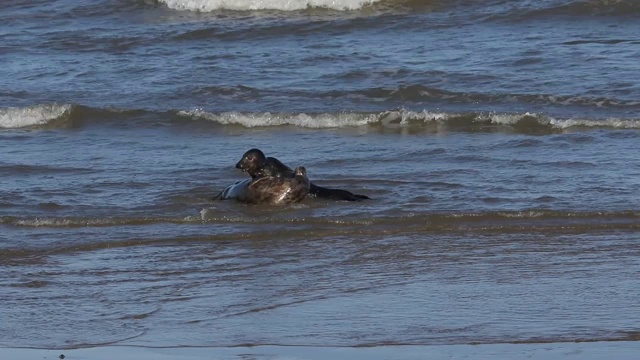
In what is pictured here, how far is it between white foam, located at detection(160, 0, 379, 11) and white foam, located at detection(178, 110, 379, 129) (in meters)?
6.54

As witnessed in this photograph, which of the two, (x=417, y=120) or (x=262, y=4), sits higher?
(x=262, y=4)

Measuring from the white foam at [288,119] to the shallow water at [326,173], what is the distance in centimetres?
3

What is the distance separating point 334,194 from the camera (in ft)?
32.5

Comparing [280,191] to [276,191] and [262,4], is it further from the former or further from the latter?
[262,4]

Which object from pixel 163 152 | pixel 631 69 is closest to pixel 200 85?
pixel 163 152

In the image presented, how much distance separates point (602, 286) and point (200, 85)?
28.7 feet

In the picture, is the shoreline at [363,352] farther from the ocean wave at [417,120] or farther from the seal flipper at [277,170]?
the ocean wave at [417,120]

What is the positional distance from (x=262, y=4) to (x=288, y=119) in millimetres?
7448

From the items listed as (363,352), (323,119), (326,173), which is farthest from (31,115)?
(363,352)

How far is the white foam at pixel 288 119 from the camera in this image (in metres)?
13.3

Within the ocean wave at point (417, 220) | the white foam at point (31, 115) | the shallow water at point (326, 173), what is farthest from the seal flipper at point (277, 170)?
the white foam at point (31, 115)

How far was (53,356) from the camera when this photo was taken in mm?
6281

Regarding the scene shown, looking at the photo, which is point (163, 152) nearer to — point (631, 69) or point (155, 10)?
point (631, 69)

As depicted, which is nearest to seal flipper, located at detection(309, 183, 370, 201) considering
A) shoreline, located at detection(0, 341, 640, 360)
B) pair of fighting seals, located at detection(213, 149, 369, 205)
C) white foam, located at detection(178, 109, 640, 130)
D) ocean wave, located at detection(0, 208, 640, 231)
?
pair of fighting seals, located at detection(213, 149, 369, 205)
